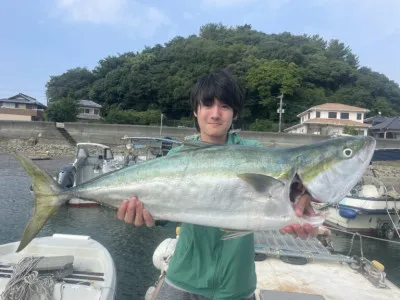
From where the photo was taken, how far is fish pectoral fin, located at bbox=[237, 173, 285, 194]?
255 centimetres

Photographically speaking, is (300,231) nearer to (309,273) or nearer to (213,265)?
(213,265)

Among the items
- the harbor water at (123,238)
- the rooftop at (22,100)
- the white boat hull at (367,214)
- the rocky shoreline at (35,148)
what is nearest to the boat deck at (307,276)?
the harbor water at (123,238)

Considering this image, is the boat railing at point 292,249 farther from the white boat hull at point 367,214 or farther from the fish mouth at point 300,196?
the white boat hull at point 367,214

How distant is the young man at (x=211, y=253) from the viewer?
2.77m

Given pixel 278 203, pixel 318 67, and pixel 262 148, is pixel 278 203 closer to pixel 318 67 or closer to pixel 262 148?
pixel 262 148

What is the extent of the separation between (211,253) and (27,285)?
4.09 meters

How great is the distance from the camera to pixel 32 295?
5.62 meters

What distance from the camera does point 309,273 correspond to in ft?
24.0

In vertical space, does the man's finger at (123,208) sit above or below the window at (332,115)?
below

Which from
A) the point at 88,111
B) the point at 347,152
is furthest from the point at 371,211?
the point at 88,111

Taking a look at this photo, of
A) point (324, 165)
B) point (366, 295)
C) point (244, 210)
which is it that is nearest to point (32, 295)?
point (244, 210)

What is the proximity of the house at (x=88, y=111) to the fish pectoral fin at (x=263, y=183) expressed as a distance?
6219 centimetres

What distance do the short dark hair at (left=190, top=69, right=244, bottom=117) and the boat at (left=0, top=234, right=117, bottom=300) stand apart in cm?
413

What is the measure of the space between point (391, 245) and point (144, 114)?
48392 mm
